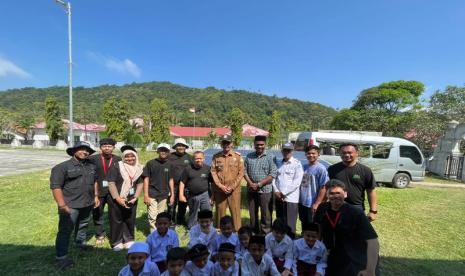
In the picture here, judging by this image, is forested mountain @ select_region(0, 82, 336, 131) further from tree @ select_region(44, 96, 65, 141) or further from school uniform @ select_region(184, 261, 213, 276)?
school uniform @ select_region(184, 261, 213, 276)

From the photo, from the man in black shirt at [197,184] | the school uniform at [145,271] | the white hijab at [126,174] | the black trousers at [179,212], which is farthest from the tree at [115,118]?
the school uniform at [145,271]

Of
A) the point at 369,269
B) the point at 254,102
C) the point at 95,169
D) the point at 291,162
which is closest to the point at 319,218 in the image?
the point at 369,269

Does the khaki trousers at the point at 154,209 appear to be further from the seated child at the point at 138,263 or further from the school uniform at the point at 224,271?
the school uniform at the point at 224,271

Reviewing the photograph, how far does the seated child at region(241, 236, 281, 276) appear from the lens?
3.07m

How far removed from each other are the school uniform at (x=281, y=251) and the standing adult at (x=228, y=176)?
1.31m

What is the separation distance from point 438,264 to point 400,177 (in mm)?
8358

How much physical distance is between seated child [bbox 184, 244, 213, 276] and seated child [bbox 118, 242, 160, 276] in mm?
335

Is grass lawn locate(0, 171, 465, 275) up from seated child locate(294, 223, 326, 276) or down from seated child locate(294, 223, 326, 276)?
down

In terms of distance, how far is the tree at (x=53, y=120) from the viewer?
133ft

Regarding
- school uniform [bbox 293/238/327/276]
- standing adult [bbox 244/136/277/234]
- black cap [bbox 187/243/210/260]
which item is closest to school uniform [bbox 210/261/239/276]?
black cap [bbox 187/243/210/260]

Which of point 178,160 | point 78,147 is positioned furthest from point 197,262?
point 178,160

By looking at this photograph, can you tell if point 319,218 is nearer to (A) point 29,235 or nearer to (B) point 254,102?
(A) point 29,235

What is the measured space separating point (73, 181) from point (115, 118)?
36995 mm

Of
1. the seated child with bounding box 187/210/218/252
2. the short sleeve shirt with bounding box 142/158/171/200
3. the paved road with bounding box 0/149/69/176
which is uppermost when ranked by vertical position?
the short sleeve shirt with bounding box 142/158/171/200
